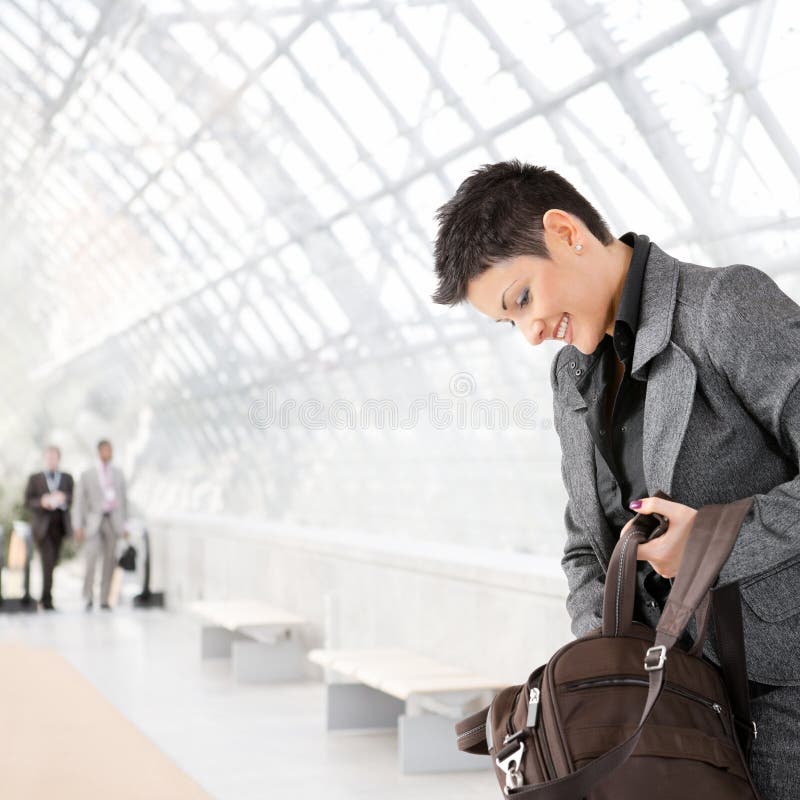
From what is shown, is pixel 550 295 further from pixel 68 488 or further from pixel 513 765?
pixel 68 488

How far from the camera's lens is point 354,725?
23.1 feet

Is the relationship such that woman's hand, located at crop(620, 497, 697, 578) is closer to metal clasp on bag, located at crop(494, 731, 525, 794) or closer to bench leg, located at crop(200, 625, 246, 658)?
metal clasp on bag, located at crop(494, 731, 525, 794)

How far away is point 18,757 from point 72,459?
34.3 meters

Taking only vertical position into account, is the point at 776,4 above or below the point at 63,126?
below

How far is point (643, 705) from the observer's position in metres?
1.64

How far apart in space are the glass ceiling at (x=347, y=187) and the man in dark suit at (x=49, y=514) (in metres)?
6.18

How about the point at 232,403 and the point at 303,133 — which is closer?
the point at 303,133

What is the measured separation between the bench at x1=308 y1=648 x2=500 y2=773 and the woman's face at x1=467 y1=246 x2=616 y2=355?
157 inches

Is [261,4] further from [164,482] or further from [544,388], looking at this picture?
[164,482]

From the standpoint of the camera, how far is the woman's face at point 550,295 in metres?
1.87

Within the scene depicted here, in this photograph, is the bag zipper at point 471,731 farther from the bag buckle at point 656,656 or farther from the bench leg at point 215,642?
the bench leg at point 215,642

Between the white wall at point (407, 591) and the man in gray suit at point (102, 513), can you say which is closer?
the white wall at point (407, 591)

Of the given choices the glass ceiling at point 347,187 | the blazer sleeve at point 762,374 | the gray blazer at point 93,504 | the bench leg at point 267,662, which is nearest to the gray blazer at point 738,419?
the blazer sleeve at point 762,374

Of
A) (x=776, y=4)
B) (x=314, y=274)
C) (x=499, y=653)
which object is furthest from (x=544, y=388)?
(x=499, y=653)
